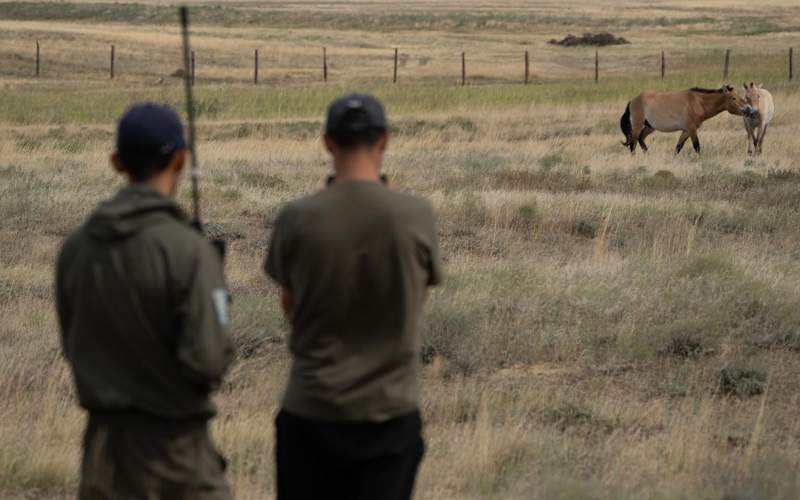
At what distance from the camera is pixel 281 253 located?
420 cm

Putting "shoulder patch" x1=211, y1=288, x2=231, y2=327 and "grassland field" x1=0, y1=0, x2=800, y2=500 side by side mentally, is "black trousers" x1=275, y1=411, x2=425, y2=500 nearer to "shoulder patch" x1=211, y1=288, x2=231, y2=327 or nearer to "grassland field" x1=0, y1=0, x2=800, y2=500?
"shoulder patch" x1=211, y1=288, x2=231, y2=327

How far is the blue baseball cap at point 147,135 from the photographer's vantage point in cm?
383

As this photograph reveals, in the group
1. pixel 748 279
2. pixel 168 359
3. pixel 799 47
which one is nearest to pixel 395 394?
pixel 168 359

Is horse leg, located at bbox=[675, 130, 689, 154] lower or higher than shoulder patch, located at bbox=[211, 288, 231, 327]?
lower

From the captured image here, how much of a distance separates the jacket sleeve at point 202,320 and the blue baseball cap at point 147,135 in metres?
0.30

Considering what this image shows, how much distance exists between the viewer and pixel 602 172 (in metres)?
20.2

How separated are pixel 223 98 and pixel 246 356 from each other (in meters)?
27.2

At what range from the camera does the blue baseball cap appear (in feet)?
12.6

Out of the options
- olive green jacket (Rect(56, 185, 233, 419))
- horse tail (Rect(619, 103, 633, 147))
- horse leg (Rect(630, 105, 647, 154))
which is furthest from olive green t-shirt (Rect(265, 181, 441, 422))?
horse leg (Rect(630, 105, 647, 154))

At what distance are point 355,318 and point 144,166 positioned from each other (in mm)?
727

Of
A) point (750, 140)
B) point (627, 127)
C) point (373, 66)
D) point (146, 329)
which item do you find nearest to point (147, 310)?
point (146, 329)

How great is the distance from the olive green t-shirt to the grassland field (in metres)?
1.98

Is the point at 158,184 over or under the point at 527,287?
over

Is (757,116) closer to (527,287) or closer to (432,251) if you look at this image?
(527,287)
